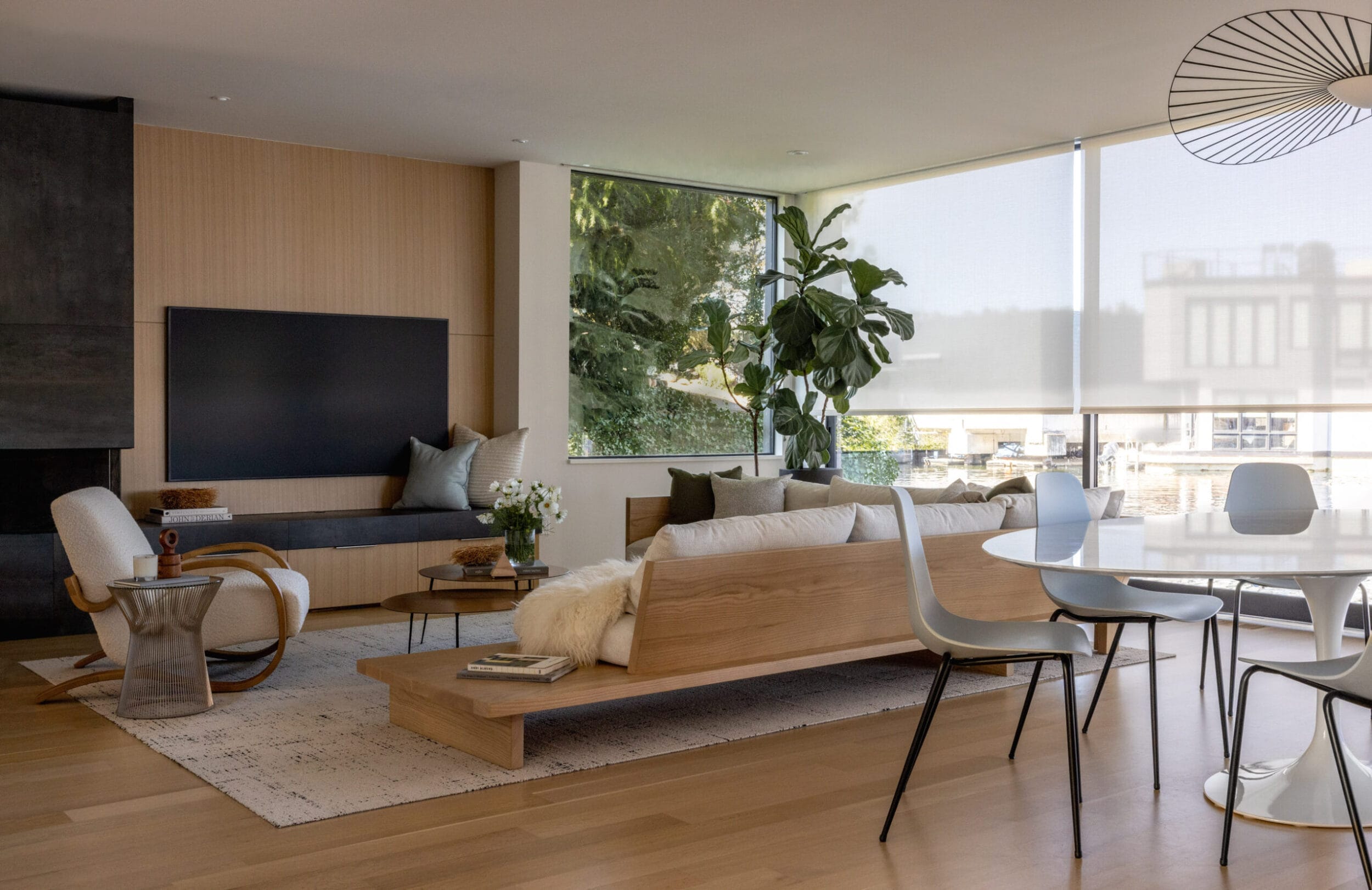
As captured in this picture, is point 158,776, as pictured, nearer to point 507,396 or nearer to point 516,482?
point 516,482

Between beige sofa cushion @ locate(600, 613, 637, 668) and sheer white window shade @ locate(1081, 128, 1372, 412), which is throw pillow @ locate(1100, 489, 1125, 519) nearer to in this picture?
sheer white window shade @ locate(1081, 128, 1372, 412)

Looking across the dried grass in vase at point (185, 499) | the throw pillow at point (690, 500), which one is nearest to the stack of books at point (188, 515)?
the dried grass in vase at point (185, 499)

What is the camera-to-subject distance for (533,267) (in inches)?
303

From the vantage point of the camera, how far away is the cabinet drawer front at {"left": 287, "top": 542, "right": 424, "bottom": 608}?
6742mm

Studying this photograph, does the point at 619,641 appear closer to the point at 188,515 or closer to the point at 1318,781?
the point at 1318,781

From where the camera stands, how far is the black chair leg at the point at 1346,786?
8.40 feet

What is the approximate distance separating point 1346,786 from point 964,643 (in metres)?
0.90

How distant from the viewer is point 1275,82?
214 inches

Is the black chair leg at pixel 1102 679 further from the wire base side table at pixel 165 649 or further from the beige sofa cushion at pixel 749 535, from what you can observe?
the wire base side table at pixel 165 649

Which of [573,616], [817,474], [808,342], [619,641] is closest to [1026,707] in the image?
[619,641]

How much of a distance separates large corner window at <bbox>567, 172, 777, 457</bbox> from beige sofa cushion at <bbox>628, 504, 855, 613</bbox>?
3.74 m

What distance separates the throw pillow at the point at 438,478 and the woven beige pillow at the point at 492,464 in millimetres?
48

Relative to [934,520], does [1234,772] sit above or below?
below

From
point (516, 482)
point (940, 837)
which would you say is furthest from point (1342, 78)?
point (516, 482)
